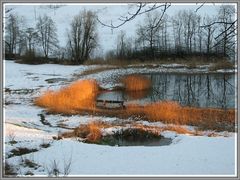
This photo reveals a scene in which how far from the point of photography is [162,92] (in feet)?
77.0

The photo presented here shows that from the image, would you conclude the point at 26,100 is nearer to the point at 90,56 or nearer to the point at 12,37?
the point at 90,56

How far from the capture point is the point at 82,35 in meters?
45.8

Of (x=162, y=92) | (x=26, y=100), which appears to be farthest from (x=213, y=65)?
(x=26, y=100)

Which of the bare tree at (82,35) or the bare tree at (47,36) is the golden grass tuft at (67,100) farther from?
the bare tree at (47,36)

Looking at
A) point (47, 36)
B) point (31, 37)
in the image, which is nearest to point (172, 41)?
point (47, 36)

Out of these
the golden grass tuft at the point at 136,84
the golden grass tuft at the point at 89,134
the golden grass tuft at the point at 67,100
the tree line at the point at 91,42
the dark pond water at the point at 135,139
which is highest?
the tree line at the point at 91,42

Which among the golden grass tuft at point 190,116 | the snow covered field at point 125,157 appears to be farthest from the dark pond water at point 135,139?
the golden grass tuft at point 190,116

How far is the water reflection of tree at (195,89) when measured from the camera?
19.8m

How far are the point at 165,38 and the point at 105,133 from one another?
39.9 m

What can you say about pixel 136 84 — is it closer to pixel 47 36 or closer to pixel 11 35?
pixel 11 35

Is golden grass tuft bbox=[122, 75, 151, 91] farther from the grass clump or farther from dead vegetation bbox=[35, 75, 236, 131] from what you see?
the grass clump

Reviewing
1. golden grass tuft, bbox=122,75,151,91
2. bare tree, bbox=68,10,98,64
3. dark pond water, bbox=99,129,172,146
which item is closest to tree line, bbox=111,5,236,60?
bare tree, bbox=68,10,98,64

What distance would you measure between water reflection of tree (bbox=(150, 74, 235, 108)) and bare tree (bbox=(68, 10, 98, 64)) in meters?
15.2

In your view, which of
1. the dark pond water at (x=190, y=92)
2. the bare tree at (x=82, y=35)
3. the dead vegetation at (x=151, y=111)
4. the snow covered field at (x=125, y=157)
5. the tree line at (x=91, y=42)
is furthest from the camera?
the bare tree at (x=82, y=35)
